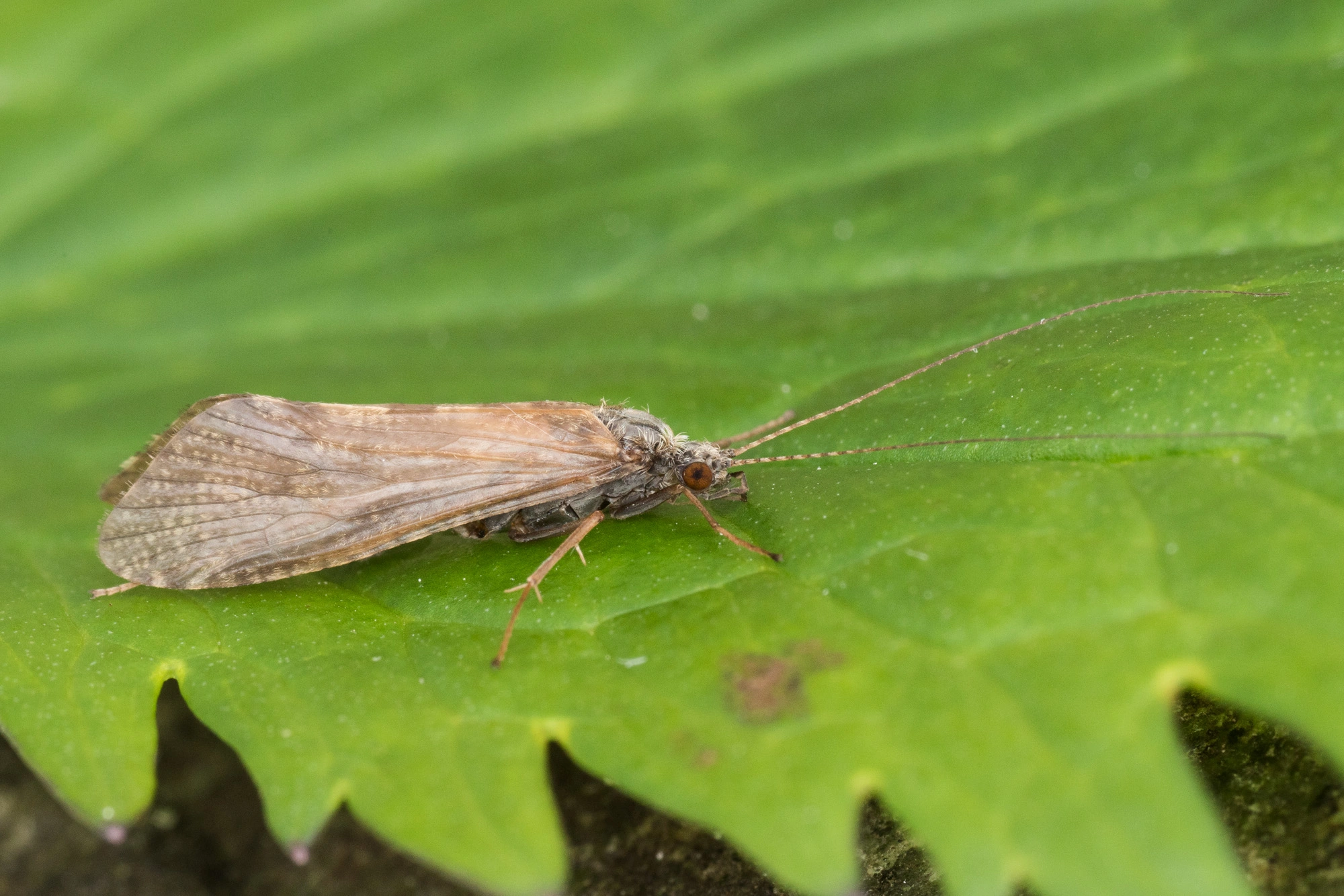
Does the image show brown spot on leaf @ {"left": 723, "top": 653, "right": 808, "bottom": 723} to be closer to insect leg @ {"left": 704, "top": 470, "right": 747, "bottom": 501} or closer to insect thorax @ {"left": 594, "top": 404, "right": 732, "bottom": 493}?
insect leg @ {"left": 704, "top": 470, "right": 747, "bottom": 501}

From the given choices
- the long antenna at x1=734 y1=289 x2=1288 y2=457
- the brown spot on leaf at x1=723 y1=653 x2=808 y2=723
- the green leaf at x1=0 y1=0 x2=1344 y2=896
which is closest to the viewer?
the green leaf at x1=0 y1=0 x2=1344 y2=896

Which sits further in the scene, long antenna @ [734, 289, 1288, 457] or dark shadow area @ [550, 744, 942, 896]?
long antenna @ [734, 289, 1288, 457]

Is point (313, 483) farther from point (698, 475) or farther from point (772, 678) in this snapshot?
point (772, 678)

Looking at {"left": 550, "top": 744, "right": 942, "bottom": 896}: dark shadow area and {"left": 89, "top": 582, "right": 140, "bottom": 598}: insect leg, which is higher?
{"left": 89, "top": 582, "right": 140, "bottom": 598}: insect leg

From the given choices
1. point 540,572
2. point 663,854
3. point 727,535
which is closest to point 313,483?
point 540,572

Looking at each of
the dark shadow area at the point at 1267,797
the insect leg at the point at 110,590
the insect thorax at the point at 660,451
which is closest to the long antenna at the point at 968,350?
the insect thorax at the point at 660,451

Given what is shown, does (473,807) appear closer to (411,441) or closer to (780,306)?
(411,441)

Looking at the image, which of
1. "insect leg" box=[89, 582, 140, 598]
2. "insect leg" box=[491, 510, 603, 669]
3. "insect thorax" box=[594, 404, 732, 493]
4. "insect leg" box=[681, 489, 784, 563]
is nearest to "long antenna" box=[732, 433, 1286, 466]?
"insect thorax" box=[594, 404, 732, 493]
